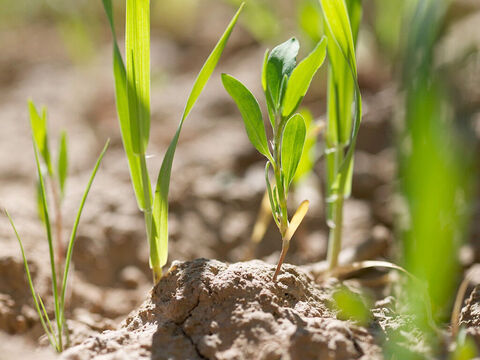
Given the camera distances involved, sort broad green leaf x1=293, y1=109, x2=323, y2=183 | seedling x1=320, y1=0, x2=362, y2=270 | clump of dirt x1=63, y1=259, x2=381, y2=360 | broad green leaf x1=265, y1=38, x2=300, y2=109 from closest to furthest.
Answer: clump of dirt x1=63, y1=259, x2=381, y2=360 → broad green leaf x1=265, y1=38, x2=300, y2=109 → seedling x1=320, y1=0, x2=362, y2=270 → broad green leaf x1=293, y1=109, x2=323, y2=183

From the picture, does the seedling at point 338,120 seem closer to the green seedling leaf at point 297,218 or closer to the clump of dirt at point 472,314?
the green seedling leaf at point 297,218

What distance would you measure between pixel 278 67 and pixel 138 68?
25 centimetres

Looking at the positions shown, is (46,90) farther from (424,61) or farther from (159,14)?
(424,61)

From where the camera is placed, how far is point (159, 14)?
3631 millimetres

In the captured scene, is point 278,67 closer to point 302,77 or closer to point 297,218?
point 302,77

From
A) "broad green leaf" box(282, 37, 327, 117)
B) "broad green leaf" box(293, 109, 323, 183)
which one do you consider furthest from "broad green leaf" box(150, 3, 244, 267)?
"broad green leaf" box(293, 109, 323, 183)

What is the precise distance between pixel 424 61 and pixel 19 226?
1.08 m

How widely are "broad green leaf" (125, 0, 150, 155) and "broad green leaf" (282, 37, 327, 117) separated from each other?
0.84 feet

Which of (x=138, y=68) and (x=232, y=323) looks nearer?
(x=232, y=323)

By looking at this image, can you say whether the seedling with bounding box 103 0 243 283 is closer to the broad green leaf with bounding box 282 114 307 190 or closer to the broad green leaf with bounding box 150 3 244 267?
the broad green leaf with bounding box 150 3 244 267

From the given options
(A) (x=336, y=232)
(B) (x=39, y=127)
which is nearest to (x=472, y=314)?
(A) (x=336, y=232)

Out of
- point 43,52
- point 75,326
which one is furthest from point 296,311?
point 43,52

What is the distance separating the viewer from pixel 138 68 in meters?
0.94

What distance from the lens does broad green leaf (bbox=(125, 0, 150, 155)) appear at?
36.4 inches
